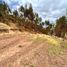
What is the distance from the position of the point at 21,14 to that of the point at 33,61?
38.9 meters

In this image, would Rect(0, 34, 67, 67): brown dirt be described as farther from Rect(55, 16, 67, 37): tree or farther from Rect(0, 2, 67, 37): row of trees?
Rect(55, 16, 67, 37): tree

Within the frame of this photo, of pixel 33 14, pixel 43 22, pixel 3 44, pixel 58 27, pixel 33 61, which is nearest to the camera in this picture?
pixel 33 61

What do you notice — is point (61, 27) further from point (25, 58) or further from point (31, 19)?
point (25, 58)

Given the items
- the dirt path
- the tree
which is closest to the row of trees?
the tree

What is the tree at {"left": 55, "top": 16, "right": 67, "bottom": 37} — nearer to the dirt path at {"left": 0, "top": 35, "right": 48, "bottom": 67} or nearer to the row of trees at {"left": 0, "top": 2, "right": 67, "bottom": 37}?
the row of trees at {"left": 0, "top": 2, "right": 67, "bottom": 37}

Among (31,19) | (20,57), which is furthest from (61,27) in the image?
(20,57)

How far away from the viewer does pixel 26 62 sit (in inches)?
446

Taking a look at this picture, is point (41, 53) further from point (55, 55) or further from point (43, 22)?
point (43, 22)

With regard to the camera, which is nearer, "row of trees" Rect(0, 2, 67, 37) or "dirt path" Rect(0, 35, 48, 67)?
"dirt path" Rect(0, 35, 48, 67)

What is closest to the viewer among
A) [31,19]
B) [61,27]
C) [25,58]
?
[25,58]

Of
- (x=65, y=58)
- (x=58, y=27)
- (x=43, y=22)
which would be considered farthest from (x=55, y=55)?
(x=43, y=22)

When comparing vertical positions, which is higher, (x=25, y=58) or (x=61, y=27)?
(x=61, y=27)

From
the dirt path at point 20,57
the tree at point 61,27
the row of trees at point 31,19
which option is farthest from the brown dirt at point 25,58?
the tree at point 61,27

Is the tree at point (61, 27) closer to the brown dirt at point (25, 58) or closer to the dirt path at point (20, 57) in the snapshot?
the dirt path at point (20, 57)
